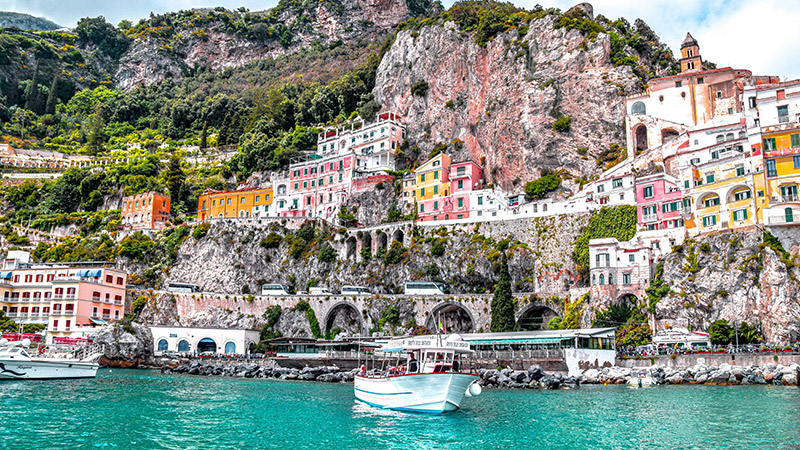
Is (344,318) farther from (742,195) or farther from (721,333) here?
(742,195)

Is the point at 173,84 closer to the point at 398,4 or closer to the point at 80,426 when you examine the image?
the point at 398,4

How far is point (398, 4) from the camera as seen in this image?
139 meters

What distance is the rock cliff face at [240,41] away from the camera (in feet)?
459

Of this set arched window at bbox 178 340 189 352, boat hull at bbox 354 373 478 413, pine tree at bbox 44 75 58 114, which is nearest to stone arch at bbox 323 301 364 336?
arched window at bbox 178 340 189 352

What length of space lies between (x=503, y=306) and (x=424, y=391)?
25.8m

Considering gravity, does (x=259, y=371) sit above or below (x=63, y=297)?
below

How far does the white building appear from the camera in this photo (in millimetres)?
63375

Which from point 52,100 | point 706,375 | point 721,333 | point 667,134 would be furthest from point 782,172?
point 52,100

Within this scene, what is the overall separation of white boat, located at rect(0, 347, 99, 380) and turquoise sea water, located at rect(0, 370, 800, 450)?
1883 mm

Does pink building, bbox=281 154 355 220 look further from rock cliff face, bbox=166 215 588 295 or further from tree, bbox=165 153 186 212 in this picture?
tree, bbox=165 153 186 212

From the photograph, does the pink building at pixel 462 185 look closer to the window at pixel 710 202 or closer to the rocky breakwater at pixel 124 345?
the window at pixel 710 202

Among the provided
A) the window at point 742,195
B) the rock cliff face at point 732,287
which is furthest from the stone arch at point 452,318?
the window at point 742,195

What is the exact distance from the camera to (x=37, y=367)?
141 feet

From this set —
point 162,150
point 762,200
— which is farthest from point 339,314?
point 162,150
